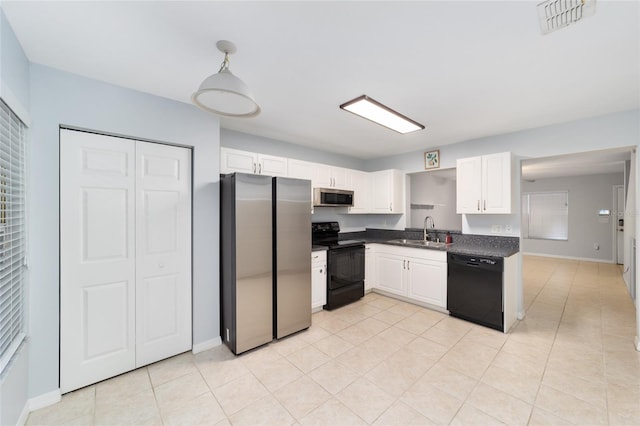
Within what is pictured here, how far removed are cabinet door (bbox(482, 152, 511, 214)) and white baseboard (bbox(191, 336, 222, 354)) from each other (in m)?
3.63

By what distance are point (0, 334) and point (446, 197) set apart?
6874 millimetres

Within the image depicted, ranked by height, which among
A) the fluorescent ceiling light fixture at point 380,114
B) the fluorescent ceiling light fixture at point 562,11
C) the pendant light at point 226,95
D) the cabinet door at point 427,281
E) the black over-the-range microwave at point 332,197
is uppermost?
the fluorescent ceiling light fixture at point 562,11

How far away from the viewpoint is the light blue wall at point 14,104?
141 centimetres

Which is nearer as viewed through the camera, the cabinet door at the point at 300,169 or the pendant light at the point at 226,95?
the pendant light at the point at 226,95

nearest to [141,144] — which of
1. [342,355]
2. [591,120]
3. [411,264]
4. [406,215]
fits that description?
[342,355]

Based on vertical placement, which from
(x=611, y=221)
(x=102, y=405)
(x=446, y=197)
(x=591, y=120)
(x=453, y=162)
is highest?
(x=591, y=120)

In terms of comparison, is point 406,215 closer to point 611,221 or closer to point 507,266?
point 507,266

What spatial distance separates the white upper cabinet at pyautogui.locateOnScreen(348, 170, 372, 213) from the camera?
447 centimetres

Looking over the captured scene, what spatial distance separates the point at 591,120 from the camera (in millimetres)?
2867

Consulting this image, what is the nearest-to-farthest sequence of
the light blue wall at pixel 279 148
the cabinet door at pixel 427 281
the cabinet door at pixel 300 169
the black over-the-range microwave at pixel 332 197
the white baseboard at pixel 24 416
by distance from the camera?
the white baseboard at pixel 24 416 → the light blue wall at pixel 279 148 → the cabinet door at pixel 427 281 → the cabinet door at pixel 300 169 → the black over-the-range microwave at pixel 332 197

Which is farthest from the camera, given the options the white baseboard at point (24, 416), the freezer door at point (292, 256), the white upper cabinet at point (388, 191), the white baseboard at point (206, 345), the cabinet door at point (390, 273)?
the white upper cabinet at point (388, 191)

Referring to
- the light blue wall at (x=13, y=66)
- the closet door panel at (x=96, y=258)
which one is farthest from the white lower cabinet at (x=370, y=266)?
the light blue wall at (x=13, y=66)

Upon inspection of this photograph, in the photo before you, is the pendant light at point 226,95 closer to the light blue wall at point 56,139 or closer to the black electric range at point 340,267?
the light blue wall at point 56,139

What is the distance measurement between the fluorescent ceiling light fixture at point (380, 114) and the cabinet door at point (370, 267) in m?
1.98
